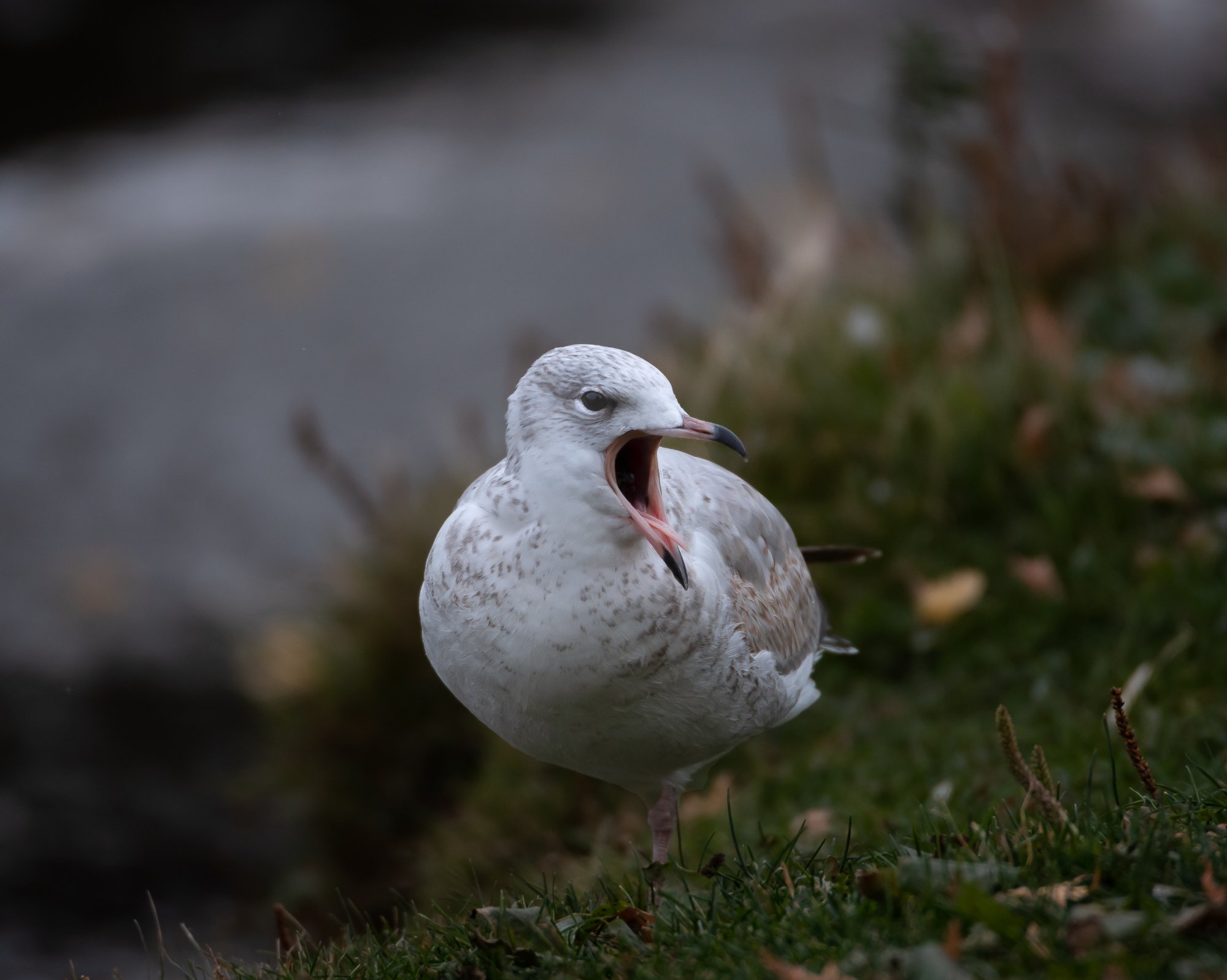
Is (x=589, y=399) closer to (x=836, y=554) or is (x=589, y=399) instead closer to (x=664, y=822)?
Result: (x=664, y=822)

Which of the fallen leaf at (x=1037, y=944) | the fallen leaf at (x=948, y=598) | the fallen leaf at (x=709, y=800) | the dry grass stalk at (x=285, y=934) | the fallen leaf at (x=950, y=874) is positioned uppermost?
the fallen leaf at (x=1037, y=944)

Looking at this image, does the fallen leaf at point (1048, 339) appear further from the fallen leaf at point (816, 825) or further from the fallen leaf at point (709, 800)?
the fallen leaf at point (816, 825)

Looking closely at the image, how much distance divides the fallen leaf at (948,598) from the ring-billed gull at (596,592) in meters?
1.81

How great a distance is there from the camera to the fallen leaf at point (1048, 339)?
5.13 m

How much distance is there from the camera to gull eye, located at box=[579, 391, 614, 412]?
2.43 m

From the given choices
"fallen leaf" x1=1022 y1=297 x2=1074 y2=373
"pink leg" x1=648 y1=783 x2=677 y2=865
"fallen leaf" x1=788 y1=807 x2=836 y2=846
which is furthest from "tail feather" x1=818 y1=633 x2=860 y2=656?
"fallen leaf" x1=1022 y1=297 x2=1074 y2=373

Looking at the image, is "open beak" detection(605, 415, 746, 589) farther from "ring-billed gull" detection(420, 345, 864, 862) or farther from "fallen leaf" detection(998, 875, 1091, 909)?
"fallen leaf" detection(998, 875, 1091, 909)

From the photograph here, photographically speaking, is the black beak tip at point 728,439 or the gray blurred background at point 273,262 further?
the gray blurred background at point 273,262

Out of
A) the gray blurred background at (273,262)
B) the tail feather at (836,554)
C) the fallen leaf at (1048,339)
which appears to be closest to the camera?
the tail feather at (836,554)

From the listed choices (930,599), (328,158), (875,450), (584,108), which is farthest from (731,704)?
(584,108)

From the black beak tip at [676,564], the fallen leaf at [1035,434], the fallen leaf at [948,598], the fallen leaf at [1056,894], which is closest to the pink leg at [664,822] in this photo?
the black beak tip at [676,564]

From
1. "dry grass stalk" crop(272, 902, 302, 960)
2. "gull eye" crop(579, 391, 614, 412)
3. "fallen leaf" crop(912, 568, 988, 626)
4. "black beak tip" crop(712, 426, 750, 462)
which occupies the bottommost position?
"dry grass stalk" crop(272, 902, 302, 960)

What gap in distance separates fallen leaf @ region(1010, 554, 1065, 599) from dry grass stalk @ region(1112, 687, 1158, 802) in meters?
1.89

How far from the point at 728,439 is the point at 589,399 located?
0.95ft
